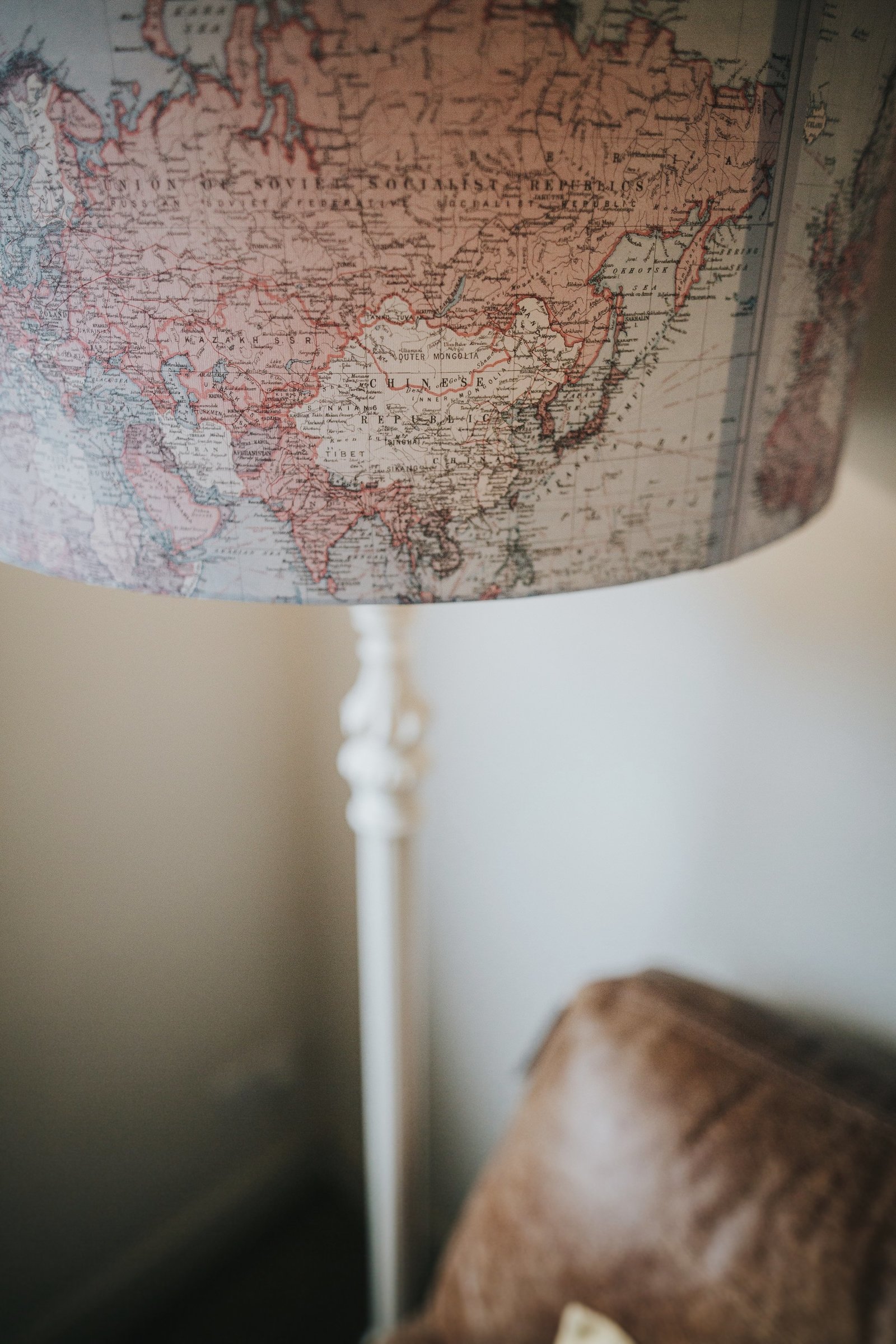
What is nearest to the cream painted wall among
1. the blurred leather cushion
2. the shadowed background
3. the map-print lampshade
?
the shadowed background

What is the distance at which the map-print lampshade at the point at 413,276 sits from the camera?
0.33 meters

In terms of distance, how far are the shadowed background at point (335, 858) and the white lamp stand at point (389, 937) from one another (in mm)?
274

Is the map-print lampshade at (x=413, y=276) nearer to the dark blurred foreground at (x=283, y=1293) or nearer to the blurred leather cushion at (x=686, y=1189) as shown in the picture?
the blurred leather cushion at (x=686, y=1189)

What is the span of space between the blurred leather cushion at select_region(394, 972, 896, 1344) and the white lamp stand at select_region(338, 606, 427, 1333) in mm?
148

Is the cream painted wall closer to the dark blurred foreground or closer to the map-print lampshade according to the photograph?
the dark blurred foreground

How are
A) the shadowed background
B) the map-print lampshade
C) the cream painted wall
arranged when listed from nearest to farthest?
the map-print lampshade
the shadowed background
the cream painted wall

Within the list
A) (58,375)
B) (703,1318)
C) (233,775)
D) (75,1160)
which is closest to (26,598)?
(233,775)

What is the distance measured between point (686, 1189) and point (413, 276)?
2.45 feet

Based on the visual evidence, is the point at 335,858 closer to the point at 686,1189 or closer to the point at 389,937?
the point at 389,937

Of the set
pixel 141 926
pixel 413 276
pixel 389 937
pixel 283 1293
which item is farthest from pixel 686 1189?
pixel 283 1293

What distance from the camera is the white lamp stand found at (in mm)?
792

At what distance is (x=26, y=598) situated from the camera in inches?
41.1

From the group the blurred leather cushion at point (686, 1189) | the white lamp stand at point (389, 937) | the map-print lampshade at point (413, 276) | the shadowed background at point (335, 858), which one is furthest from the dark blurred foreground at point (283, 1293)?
the map-print lampshade at point (413, 276)

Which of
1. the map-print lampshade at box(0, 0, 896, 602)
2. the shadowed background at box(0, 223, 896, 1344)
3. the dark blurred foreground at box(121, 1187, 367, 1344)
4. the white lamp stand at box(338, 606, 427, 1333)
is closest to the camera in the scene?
the map-print lampshade at box(0, 0, 896, 602)
